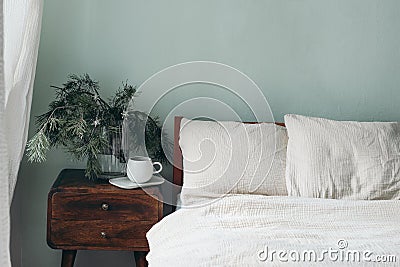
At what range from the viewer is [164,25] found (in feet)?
9.86

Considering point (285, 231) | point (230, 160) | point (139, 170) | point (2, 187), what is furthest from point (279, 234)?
point (2, 187)

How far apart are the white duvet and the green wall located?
82 cm

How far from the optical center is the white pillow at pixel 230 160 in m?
2.62

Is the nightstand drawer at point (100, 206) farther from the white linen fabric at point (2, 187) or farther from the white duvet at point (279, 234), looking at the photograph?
the white linen fabric at point (2, 187)

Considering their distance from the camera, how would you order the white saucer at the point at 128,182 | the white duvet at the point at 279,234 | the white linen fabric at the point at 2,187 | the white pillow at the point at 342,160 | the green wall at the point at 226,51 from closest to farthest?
the white linen fabric at the point at 2,187, the white duvet at the point at 279,234, the white pillow at the point at 342,160, the white saucer at the point at 128,182, the green wall at the point at 226,51

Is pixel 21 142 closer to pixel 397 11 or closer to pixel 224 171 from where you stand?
pixel 224 171

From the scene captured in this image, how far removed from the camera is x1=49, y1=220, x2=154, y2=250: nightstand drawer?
2646 millimetres

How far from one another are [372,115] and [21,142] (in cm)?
181

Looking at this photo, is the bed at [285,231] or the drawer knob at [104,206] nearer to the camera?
the bed at [285,231]

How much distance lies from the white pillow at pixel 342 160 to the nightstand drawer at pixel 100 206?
2.12 ft

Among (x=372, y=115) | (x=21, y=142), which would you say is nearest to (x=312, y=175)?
(x=372, y=115)

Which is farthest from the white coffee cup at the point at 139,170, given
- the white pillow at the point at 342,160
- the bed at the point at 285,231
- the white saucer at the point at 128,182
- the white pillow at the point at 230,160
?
the white pillow at the point at 342,160

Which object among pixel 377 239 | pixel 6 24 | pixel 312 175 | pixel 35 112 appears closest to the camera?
pixel 6 24

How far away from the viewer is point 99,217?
265 centimetres
